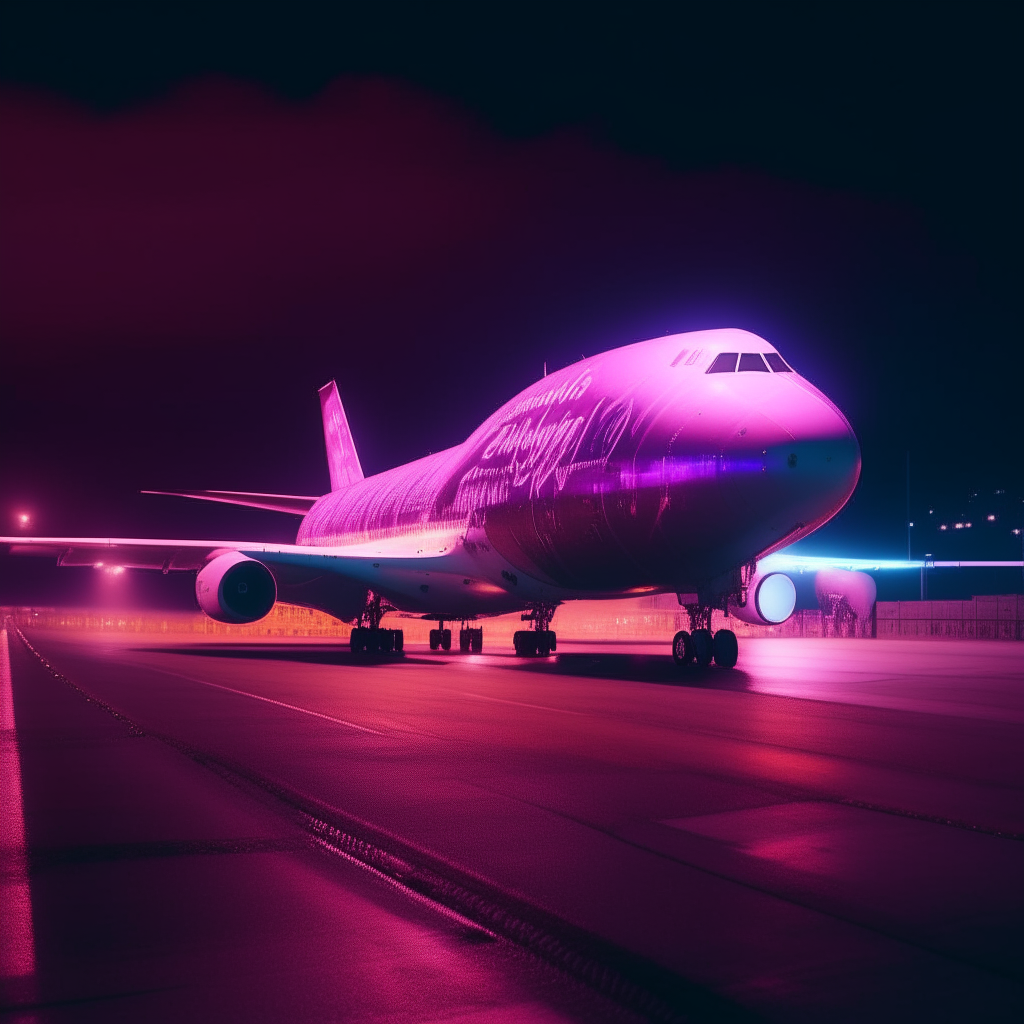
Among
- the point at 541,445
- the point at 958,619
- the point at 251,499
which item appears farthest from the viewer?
the point at 958,619

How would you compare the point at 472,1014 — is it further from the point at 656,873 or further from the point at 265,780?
the point at 265,780

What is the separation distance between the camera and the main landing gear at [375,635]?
28266 mm

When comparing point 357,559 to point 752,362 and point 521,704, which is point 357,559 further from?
point 521,704

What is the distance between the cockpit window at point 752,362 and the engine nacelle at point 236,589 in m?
11.9

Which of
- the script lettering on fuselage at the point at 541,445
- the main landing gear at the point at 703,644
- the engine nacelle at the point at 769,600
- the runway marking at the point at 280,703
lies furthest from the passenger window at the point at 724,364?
the runway marking at the point at 280,703

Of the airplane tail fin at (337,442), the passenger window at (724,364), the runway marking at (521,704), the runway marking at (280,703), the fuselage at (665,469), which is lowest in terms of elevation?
the runway marking at (521,704)

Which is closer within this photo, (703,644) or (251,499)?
(703,644)

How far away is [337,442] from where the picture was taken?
4284cm

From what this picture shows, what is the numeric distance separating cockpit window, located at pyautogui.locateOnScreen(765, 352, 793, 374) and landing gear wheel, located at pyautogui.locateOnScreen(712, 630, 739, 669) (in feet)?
15.2

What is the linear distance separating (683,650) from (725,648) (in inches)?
30.7

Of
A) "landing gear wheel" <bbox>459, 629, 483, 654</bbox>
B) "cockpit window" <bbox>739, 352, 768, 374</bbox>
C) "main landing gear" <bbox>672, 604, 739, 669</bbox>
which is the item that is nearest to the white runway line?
"cockpit window" <bbox>739, 352, 768, 374</bbox>

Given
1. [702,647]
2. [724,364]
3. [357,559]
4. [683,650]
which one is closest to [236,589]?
[357,559]

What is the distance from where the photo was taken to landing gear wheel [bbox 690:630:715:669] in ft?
61.7

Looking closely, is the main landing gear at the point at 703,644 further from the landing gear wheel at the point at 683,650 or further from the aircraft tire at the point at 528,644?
the aircraft tire at the point at 528,644
